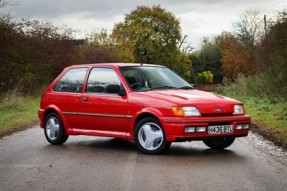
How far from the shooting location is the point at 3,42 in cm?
2233

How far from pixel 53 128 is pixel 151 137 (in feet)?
9.42

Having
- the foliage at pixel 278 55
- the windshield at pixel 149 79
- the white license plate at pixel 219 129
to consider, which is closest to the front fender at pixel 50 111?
the windshield at pixel 149 79

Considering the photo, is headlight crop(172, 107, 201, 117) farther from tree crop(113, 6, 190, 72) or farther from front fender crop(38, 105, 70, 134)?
tree crop(113, 6, 190, 72)

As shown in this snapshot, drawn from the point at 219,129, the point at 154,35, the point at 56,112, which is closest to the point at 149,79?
the point at 219,129

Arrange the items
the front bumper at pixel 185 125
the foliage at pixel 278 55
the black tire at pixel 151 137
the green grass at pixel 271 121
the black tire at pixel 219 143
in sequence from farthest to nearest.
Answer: the foliage at pixel 278 55
the green grass at pixel 271 121
the black tire at pixel 219 143
the black tire at pixel 151 137
the front bumper at pixel 185 125

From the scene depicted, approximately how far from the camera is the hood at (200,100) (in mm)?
9961

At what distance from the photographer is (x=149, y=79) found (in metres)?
11.3

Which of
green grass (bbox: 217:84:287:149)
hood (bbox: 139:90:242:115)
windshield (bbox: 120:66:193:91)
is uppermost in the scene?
windshield (bbox: 120:66:193:91)

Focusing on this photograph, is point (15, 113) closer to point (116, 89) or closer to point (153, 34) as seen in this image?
point (116, 89)

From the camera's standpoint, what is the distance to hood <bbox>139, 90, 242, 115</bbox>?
9961 millimetres

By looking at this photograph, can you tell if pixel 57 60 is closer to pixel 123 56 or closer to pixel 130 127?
pixel 130 127

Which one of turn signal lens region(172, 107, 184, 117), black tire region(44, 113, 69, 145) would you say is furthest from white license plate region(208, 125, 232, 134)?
black tire region(44, 113, 69, 145)

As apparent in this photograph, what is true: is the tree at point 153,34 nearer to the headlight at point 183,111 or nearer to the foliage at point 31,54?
the foliage at point 31,54

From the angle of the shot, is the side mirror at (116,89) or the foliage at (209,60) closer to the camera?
the side mirror at (116,89)
